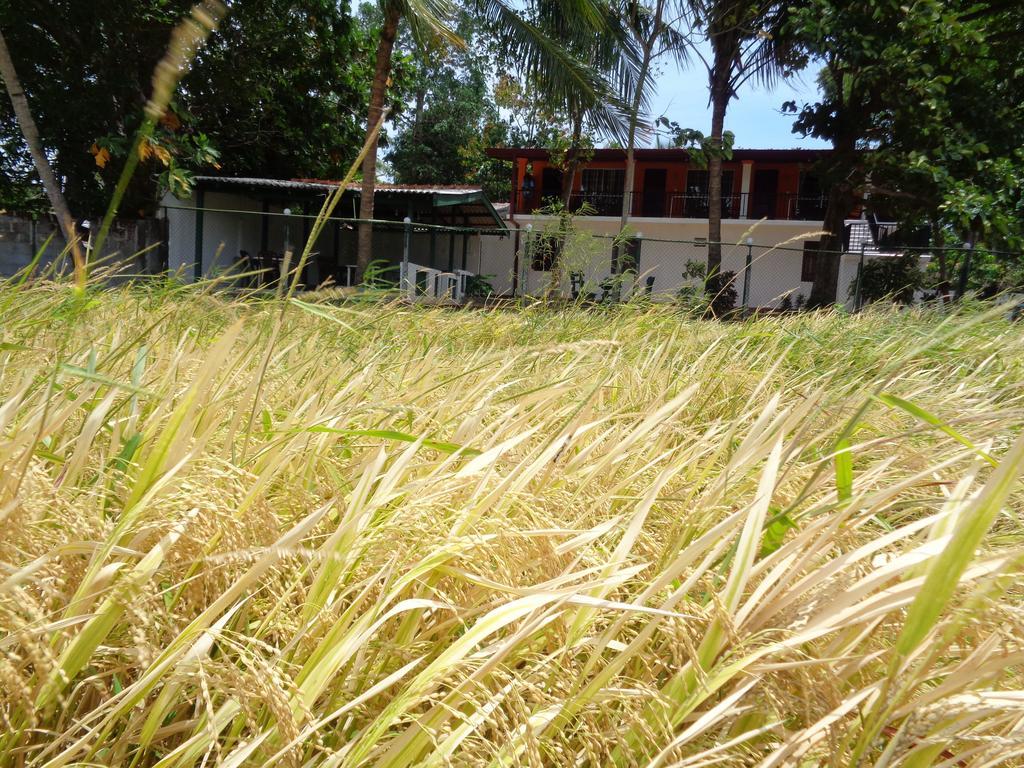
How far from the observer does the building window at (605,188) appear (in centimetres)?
2794

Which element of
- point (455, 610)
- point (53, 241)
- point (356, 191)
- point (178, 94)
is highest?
point (178, 94)

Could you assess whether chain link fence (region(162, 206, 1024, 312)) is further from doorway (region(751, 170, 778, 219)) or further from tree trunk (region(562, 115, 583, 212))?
doorway (region(751, 170, 778, 219))

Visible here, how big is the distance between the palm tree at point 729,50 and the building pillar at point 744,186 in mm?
8690

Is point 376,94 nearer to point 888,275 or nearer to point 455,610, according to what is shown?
point 888,275

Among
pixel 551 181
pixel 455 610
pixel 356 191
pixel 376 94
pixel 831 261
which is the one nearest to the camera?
pixel 455 610

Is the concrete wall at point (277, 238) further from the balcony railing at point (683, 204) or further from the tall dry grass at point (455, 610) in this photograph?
the tall dry grass at point (455, 610)

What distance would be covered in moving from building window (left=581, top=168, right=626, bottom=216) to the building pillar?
3994 mm

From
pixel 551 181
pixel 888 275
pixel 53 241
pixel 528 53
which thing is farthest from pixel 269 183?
pixel 551 181

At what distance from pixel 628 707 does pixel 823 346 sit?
3379 millimetres

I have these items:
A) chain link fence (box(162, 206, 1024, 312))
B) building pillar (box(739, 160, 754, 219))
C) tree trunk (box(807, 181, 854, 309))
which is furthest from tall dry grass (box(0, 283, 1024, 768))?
building pillar (box(739, 160, 754, 219))

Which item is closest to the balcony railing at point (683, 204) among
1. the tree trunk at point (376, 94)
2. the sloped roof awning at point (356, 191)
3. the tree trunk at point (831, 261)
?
the tree trunk at point (831, 261)

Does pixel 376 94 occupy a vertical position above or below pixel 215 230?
above

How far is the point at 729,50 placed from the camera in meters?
18.0

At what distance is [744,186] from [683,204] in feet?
6.85
